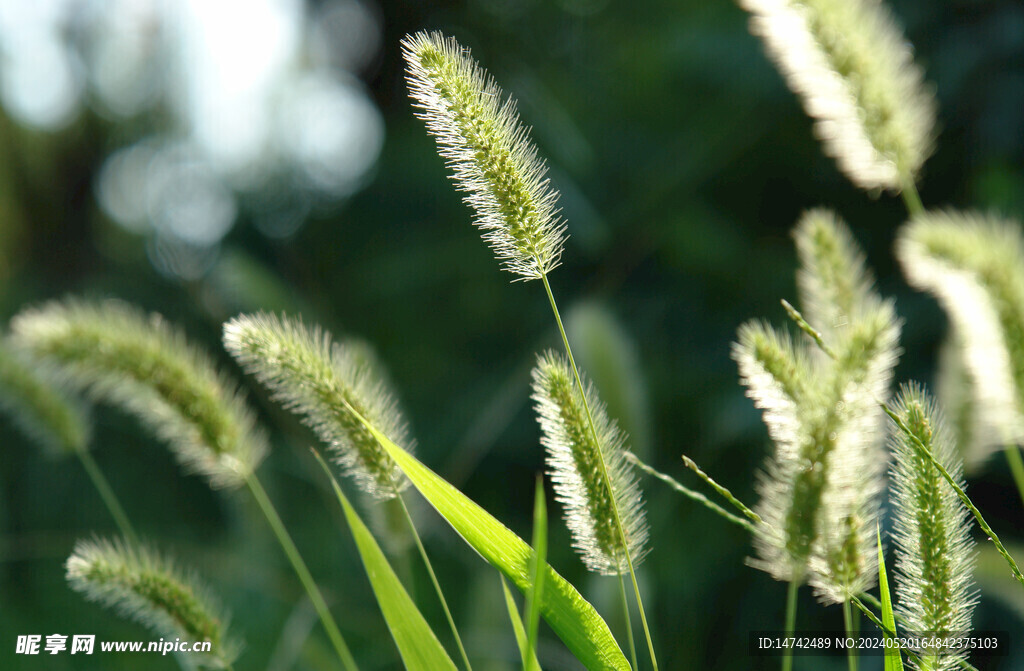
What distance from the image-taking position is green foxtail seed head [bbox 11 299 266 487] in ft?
1.39

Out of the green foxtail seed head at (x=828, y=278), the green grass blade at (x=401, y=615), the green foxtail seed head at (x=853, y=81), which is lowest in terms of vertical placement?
the green grass blade at (x=401, y=615)

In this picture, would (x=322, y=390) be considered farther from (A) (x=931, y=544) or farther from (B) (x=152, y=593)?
(A) (x=931, y=544)

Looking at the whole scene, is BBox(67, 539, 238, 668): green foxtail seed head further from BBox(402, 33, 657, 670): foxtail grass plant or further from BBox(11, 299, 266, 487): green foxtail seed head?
BBox(402, 33, 657, 670): foxtail grass plant

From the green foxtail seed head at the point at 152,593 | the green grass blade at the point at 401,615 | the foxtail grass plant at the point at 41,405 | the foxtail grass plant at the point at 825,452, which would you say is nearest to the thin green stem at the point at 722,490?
the foxtail grass plant at the point at 825,452

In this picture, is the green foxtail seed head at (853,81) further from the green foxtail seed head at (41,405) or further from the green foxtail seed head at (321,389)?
the green foxtail seed head at (41,405)

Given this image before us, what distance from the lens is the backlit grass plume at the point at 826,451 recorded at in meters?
0.25

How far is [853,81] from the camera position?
0.44m

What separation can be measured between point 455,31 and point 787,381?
1.33 metres

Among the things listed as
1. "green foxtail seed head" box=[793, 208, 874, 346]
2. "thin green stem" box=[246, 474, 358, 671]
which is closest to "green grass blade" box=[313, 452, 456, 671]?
"thin green stem" box=[246, 474, 358, 671]

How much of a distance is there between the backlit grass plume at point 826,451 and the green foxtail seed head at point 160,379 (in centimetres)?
29

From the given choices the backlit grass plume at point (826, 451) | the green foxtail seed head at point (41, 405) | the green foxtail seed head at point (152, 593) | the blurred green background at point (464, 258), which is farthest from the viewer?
the blurred green background at point (464, 258)

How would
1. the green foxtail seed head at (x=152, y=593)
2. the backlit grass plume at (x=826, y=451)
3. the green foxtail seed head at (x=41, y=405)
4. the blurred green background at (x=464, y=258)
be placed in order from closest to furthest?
the backlit grass plume at (x=826, y=451)
the green foxtail seed head at (x=152, y=593)
the green foxtail seed head at (x=41, y=405)
the blurred green background at (x=464, y=258)

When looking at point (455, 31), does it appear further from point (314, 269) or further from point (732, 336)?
point (732, 336)

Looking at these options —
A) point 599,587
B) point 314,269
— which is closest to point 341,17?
point 314,269
